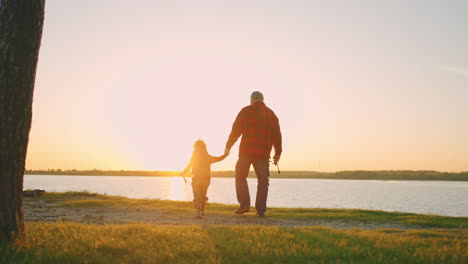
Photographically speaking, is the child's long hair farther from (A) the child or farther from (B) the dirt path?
(B) the dirt path

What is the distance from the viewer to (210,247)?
5.54 metres

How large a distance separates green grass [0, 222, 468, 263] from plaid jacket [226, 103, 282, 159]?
3959mm

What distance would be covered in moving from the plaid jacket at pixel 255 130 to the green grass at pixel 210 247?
3.96 meters

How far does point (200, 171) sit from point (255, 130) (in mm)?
2056

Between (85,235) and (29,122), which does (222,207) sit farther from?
(29,122)

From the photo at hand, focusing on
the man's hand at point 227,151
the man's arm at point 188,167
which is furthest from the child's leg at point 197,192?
the man's hand at point 227,151

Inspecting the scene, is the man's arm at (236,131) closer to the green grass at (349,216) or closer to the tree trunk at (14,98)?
the green grass at (349,216)

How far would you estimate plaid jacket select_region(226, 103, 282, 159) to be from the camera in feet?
34.4

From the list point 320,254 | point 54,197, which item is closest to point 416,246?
point 320,254

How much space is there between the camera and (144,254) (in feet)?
16.8

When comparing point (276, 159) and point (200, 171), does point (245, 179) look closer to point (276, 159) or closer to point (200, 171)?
point (276, 159)

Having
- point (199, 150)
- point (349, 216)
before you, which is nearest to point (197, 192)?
point (199, 150)

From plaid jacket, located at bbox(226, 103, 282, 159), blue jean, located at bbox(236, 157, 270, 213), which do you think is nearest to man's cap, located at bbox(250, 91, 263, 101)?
plaid jacket, located at bbox(226, 103, 282, 159)

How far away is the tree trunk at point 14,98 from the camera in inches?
203
